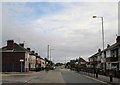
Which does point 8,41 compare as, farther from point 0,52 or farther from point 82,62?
point 82,62

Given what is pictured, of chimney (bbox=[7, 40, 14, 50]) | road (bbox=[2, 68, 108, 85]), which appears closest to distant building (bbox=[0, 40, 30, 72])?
chimney (bbox=[7, 40, 14, 50])

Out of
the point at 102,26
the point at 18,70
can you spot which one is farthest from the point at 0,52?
the point at 102,26

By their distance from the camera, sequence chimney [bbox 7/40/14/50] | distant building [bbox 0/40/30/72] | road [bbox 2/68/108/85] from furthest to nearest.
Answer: chimney [bbox 7/40/14/50]
distant building [bbox 0/40/30/72]
road [bbox 2/68/108/85]

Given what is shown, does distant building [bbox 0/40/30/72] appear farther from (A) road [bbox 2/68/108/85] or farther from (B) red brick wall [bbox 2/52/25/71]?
(A) road [bbox 2/68/108/85]

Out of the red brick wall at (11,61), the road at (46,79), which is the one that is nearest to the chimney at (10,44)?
the red brick wall at (11,61)

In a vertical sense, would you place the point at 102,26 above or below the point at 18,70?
above

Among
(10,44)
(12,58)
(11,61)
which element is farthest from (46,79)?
(10,44)

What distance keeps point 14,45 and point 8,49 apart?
231 centimetres

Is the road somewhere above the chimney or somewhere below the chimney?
below

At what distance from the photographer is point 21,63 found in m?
72.8

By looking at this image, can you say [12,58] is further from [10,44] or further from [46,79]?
[46,79]

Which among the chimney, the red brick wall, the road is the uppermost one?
the chimney

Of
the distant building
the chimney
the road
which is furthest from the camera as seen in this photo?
the chimney

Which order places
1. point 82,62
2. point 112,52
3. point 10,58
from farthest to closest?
1. point 82,62
2. point 10,58
3. point 112,52
